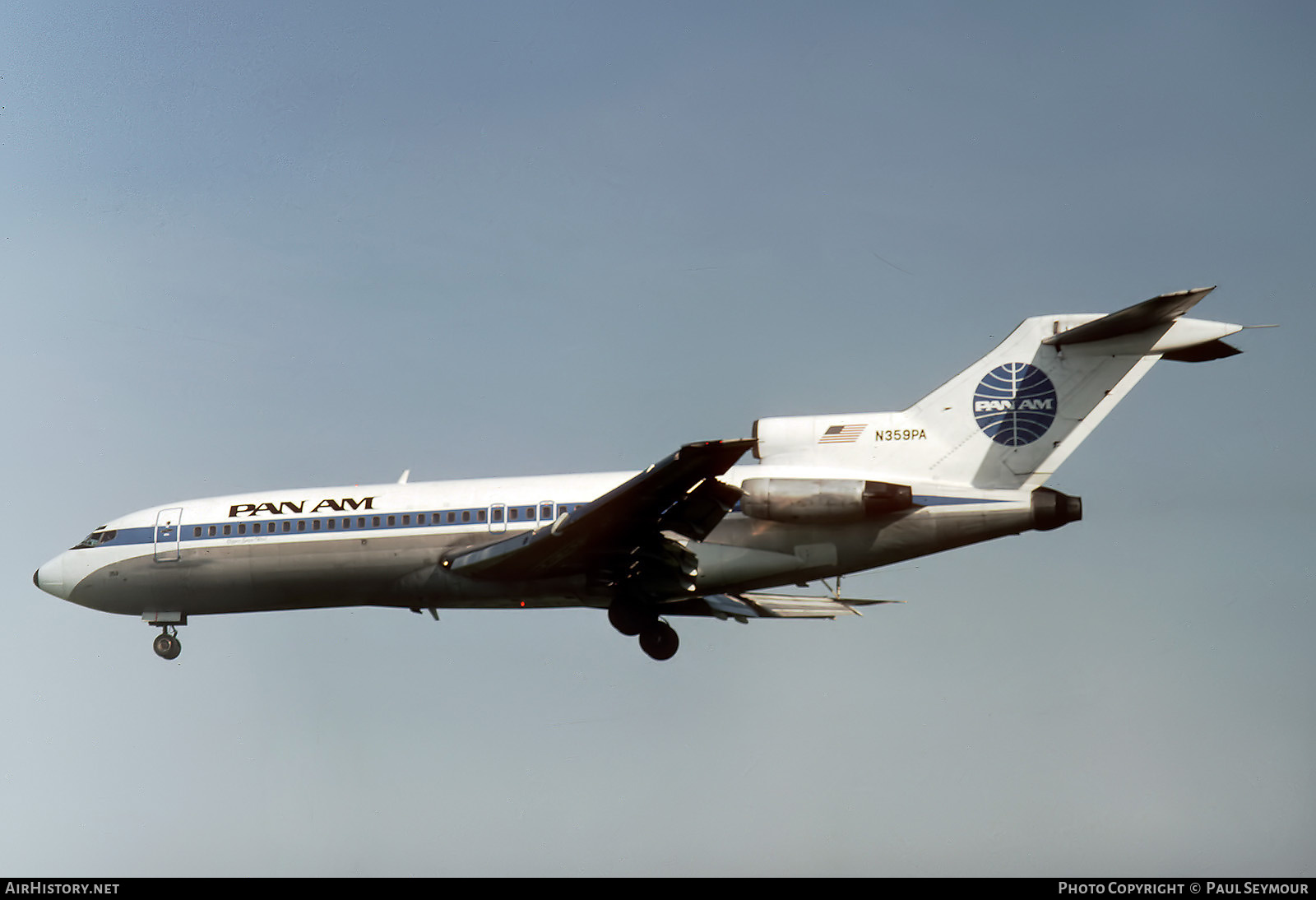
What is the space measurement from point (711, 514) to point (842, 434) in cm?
329

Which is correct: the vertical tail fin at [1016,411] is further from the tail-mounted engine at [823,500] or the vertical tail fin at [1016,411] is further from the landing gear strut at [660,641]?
the landing gear strut at [660,641]

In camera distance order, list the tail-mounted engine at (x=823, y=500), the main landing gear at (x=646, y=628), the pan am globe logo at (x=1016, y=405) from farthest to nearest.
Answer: the main landing gear at (x=646, y=628), the pan am globe logo at (x=1016, y=405), the tail-mounted engine at (x=823, y=500)

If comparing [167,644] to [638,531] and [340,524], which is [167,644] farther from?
[638,531]

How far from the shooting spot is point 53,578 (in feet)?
93.0

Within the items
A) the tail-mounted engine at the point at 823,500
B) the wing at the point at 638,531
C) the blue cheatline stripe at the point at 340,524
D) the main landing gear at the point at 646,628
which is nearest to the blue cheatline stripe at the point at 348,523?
the blue cheatline stripe at the point at 340,524

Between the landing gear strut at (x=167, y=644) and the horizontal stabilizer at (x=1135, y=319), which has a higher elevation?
the horizontal stabilizer at (x=1135, y=319)

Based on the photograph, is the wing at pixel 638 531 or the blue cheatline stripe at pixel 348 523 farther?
the blue cheatline stripe at pixel 348 523

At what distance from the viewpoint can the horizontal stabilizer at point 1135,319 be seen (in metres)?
21.9

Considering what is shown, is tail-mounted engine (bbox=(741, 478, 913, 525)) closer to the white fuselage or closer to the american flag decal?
the white fuselage

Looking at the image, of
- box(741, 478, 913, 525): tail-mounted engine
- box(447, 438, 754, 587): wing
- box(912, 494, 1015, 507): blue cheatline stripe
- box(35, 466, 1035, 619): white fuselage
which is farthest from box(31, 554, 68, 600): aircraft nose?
box(912, 494, 1015, 507): blue cheatline stripe

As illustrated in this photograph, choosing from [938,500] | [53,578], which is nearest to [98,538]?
[53,578]

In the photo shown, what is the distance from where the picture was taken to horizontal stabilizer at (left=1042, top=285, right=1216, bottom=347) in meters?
21.9

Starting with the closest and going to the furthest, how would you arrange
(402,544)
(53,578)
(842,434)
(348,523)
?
(842,434) → (402,544) → (348,523) → (53,578)

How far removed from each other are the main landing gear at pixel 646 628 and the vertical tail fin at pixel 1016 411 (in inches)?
157
